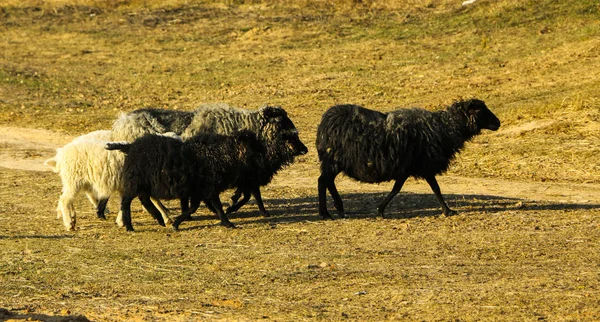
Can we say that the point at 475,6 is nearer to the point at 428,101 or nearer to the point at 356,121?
the point at 428,101

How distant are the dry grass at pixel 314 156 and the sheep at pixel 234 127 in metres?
0.69

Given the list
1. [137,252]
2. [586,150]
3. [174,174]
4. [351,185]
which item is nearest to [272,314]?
[137,252]

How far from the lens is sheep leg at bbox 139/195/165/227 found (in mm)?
13008

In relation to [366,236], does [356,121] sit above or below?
above

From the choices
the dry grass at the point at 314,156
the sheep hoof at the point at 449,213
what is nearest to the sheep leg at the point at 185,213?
the dry grass at the point at 314,156

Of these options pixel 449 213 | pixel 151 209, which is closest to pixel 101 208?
pixel 151 209

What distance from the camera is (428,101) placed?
930 inches

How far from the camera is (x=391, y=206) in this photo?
14594 mm

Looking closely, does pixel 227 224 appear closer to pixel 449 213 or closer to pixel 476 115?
pixel 449 213

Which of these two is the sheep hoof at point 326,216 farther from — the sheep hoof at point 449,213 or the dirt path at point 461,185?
the dirt path at point 461,185

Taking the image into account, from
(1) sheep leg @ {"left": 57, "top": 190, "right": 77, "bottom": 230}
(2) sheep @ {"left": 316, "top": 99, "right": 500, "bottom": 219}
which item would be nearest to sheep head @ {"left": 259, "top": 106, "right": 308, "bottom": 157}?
(2) sheep @ {"left": 316, "top": 99, "right": 500, "bottom": 219}

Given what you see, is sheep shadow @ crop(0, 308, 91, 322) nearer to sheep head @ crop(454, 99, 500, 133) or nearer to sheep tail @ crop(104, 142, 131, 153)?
sheep tail @ crop(104, 142, 131, 153)

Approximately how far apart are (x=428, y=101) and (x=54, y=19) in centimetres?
1704

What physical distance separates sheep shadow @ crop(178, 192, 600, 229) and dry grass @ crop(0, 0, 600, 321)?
0.24ft
